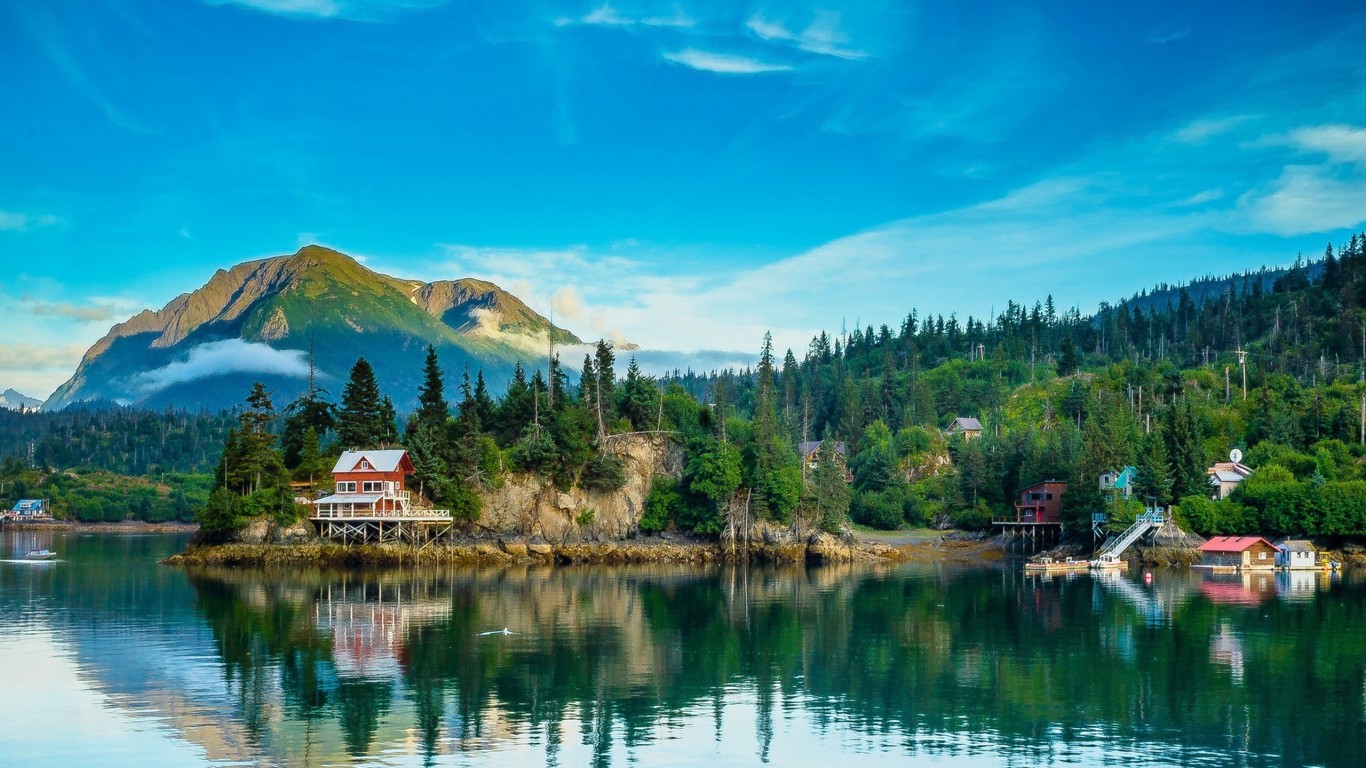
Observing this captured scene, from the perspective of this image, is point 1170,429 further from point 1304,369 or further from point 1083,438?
point 1304,369

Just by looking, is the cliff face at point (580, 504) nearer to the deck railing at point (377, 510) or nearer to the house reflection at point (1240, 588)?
the deck railing at point (377, 510)

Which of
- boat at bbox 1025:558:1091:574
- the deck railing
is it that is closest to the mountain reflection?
boat at bbox 1025:558:1091:574

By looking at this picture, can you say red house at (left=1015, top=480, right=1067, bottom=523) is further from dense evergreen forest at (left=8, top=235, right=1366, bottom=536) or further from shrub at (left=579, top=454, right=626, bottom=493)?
shrub at (left=579, top=454, right=626, bottom=493)

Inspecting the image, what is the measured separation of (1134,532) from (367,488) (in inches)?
2602

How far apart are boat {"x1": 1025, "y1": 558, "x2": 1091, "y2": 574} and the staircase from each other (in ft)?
12.2

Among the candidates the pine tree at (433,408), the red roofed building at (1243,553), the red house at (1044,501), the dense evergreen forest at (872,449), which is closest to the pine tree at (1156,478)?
the dense evergreen forest at (872,449)

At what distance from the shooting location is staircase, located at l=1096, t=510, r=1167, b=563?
313 feet

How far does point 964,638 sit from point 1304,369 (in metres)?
122

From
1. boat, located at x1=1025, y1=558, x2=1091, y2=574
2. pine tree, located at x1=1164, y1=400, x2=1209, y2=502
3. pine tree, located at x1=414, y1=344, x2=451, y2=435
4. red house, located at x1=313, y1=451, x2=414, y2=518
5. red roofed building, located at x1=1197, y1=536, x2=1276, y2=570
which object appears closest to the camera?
boat, located at x1=1025, y1=558, x2=1091, y2=574

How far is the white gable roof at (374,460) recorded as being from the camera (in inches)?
3760

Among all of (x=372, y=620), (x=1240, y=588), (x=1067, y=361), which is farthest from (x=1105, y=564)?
(x=1067, y=361)

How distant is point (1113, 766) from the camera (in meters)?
28.1

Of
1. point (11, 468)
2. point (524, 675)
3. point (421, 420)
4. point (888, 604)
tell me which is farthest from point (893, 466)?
point (11, 468)

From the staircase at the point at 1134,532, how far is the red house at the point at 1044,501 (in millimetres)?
12046
